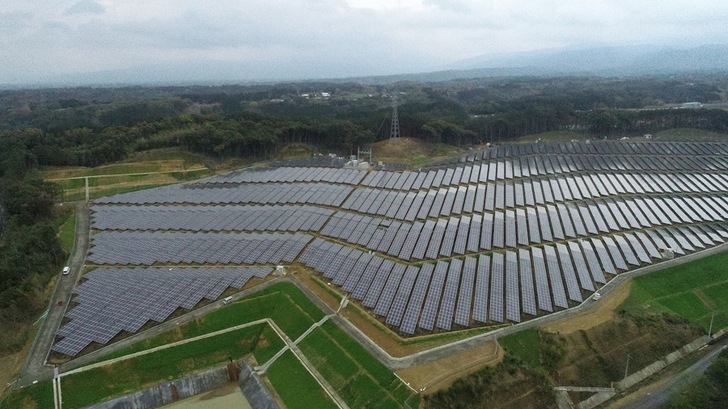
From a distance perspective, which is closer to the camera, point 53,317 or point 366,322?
point 366,322

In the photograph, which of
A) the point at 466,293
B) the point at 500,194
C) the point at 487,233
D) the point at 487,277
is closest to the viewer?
the point at 466,293

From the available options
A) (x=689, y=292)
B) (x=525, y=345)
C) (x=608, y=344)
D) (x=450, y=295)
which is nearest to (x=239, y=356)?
(x=450, y=295)

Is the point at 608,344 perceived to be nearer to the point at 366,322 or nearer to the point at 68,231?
the point at 366,322

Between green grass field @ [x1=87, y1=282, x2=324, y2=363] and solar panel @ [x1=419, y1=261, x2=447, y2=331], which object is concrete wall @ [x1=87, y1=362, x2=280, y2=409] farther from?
solar panel @ [x1=419, y1=261, x2=447, y2=331]

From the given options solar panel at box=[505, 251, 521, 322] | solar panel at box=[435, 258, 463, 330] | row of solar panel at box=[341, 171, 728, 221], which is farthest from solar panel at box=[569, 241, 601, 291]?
row of solar panel at box=[341, 171, 728, 221]

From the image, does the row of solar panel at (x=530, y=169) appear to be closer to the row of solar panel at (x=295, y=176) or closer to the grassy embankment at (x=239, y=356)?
the row of solar panel at (x=295, y=176)

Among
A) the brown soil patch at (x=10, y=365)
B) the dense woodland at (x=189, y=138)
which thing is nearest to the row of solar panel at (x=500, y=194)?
the dense woodland at (x=189, y=138)
